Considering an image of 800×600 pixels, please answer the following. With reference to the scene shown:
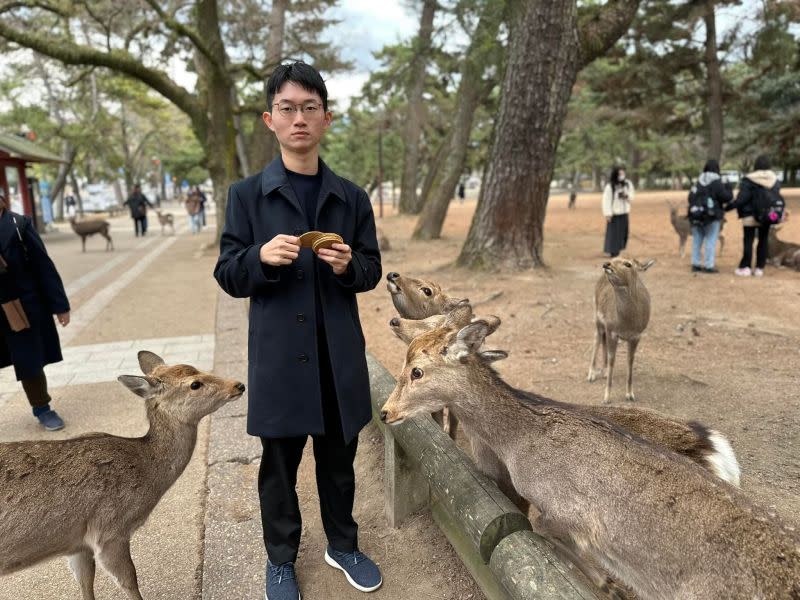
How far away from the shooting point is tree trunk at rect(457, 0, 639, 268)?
903cm

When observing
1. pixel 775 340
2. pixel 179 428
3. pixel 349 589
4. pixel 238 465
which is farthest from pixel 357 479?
pixel 775 340

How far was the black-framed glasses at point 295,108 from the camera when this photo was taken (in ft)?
7.80

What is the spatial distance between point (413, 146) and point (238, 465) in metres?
23.2

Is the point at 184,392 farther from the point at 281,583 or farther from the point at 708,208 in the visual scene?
the point at 708,208

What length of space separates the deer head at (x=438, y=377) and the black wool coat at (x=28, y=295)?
3.48m

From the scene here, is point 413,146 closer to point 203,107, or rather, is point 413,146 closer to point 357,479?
point 203,107

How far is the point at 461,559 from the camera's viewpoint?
289 centimetres

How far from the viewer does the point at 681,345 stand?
6422mm

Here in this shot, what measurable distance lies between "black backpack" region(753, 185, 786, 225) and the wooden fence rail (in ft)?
29.7

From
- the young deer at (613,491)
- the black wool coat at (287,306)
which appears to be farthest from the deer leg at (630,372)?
the black wool coat at (287,306)

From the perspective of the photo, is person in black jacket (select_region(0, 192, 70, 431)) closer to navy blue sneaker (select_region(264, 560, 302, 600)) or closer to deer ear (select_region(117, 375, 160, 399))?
deer ear (select_region(117, 375, 160, 399))

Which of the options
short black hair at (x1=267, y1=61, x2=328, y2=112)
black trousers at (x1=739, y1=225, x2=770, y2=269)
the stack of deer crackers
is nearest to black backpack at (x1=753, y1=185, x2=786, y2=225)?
black trousers at (x1=739, y1=225, x2=770, y2=269)

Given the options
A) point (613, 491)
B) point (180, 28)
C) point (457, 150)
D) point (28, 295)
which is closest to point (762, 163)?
point (457, 150)

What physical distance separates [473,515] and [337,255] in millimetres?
1249
